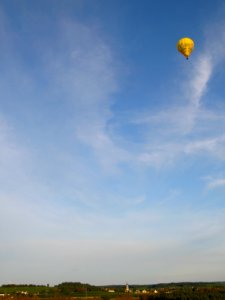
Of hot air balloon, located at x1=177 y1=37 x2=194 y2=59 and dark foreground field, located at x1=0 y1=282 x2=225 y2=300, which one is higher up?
hot air balloon, located at x1=177 y1=37 x2=194 y2=59

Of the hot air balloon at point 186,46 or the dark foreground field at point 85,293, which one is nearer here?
Result: the hot air balloon at point 186,46

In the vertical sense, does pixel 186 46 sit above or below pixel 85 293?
above

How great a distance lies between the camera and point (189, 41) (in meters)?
52.2

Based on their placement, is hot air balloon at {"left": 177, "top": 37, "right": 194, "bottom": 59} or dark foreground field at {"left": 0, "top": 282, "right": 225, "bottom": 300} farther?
dark foreground field at {"left": 0, "top": 282, "right": 225, "bottom": 300}

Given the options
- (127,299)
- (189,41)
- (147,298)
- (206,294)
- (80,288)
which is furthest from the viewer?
(80,288)

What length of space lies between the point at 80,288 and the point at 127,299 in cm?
3517

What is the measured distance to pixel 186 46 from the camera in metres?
51.8

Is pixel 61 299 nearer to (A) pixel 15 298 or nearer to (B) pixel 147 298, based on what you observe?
(A) pixel 15 298

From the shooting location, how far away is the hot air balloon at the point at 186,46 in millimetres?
51750

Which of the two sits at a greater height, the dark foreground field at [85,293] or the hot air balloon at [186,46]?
the hot air balloon at [186,46]

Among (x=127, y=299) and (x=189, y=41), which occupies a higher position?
(x=189, y=41)

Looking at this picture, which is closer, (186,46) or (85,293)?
(186,46)

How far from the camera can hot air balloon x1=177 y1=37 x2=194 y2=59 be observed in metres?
51.8

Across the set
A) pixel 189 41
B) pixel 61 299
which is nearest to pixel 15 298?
pixel 61 299
